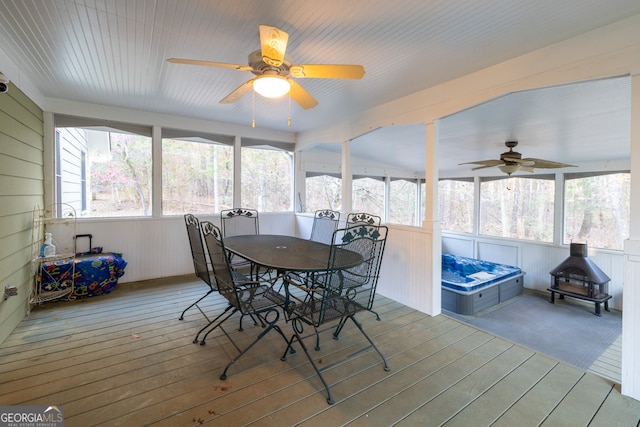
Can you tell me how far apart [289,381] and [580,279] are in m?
5.77

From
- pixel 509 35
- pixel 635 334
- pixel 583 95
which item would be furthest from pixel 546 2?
pixel 635 334

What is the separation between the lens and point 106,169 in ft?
13.7

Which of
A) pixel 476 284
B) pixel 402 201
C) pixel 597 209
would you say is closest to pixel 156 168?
pixel 476 284

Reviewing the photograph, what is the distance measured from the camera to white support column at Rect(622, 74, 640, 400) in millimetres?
1837

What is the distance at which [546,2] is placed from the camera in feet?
5.68

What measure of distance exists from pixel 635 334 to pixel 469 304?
2833mm

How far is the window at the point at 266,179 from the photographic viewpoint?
5270 mm

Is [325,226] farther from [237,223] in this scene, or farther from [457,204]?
[457,204]

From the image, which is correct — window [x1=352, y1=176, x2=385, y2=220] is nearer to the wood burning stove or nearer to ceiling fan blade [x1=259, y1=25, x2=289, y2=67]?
the wood burning stove

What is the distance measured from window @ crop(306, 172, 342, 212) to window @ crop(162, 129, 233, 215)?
1.64m

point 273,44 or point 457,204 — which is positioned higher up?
point 273,44

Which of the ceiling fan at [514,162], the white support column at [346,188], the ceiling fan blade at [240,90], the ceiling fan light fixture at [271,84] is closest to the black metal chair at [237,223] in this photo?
the white support column at [346,188]

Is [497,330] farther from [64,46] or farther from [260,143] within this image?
[64,46]

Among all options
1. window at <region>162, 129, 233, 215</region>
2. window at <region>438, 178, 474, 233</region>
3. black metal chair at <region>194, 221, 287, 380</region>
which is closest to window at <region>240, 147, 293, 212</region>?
window at <region>162, 129, 233, 215</region>
